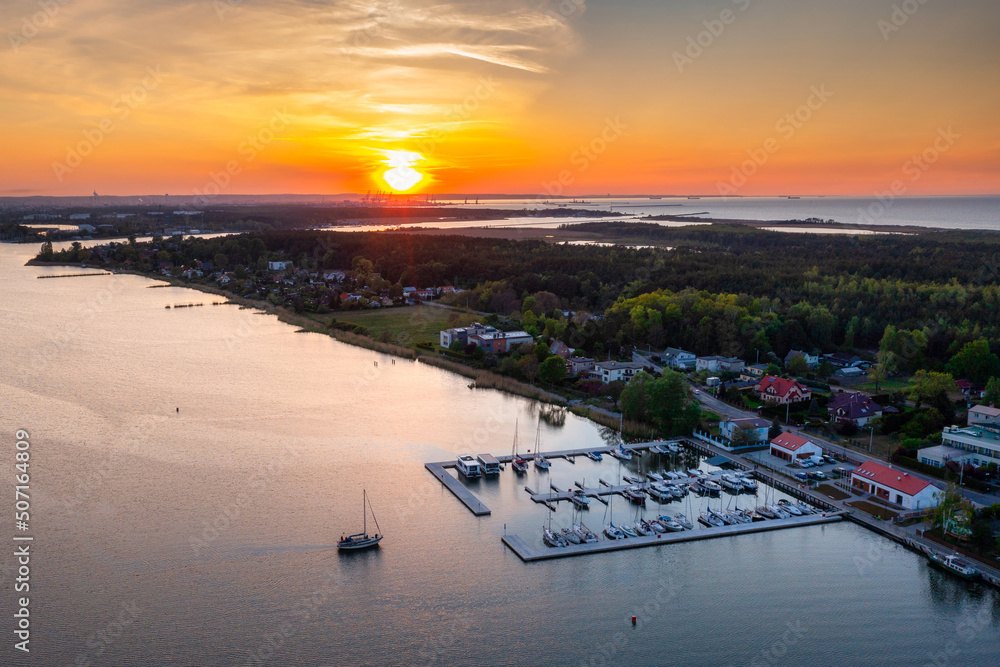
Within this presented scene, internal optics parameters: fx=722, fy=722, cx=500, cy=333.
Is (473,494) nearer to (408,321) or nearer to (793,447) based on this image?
(793,447)

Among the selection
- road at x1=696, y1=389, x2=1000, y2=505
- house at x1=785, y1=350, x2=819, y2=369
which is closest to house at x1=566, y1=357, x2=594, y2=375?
road at x1=696, y1=389, x2=1000, y2=505

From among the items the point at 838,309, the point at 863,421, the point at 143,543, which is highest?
the point at 838,309

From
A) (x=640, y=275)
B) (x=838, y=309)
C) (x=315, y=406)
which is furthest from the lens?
(x=640, y=275)

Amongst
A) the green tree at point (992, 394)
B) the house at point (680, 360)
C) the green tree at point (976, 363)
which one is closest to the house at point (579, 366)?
the house at point (680, 360)

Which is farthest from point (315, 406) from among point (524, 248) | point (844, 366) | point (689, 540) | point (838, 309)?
point (524, 248)

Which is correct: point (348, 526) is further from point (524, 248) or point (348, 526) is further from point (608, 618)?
point (524, 248)
